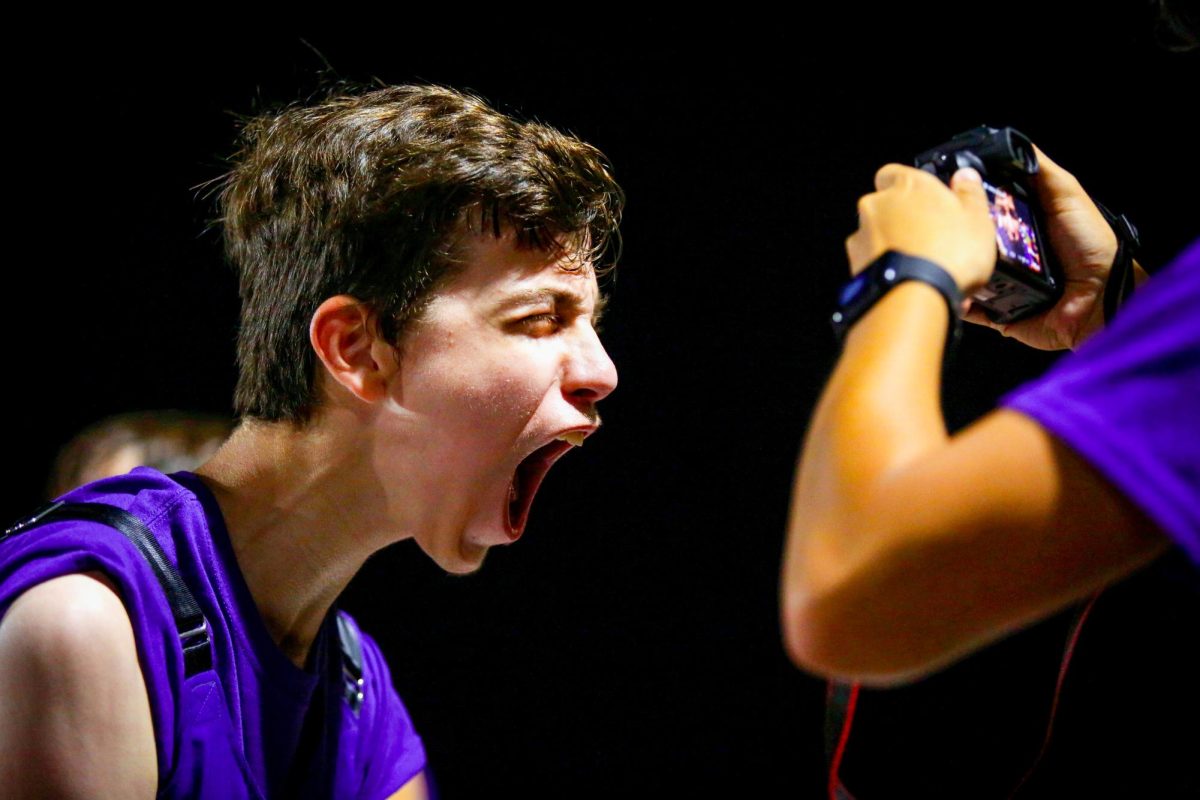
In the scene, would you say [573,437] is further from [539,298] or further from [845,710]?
[845,710]

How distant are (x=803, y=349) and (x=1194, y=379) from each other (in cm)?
124

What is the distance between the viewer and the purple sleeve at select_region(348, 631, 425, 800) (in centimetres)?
138

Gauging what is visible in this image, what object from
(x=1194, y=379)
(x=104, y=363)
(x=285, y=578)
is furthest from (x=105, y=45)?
(x=1194, y=379)

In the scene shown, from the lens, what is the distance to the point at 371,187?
3.97 ft

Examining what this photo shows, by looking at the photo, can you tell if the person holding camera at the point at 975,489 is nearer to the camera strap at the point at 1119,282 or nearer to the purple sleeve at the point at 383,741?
the camera strap at the point at 1119,282

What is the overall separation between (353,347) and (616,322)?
67 cm

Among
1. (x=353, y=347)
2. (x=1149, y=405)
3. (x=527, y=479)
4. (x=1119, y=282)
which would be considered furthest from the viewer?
(x=527, y=479)

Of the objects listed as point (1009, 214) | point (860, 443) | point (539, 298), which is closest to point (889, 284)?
point (860, 443)

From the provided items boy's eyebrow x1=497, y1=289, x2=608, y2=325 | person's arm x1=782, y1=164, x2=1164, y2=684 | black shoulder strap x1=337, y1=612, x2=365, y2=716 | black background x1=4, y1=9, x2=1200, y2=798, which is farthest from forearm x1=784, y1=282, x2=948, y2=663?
black background x1=4, y1=9, x2=1200, y2=798

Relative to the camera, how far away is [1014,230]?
0.92m

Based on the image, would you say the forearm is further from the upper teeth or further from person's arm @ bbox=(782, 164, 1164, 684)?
the upper teeth

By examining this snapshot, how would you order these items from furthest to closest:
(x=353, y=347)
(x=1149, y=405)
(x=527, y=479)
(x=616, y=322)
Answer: (x=616, y=322)
(x=527, y=479)
(x=353, y=347)
(x=1149, y=405)

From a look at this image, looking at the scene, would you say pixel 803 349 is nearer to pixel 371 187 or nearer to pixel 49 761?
pixel 371 187

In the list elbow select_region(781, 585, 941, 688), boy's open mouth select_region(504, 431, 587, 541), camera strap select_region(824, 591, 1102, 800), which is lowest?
camera strap select_region(824, 591, 1102, 800)
